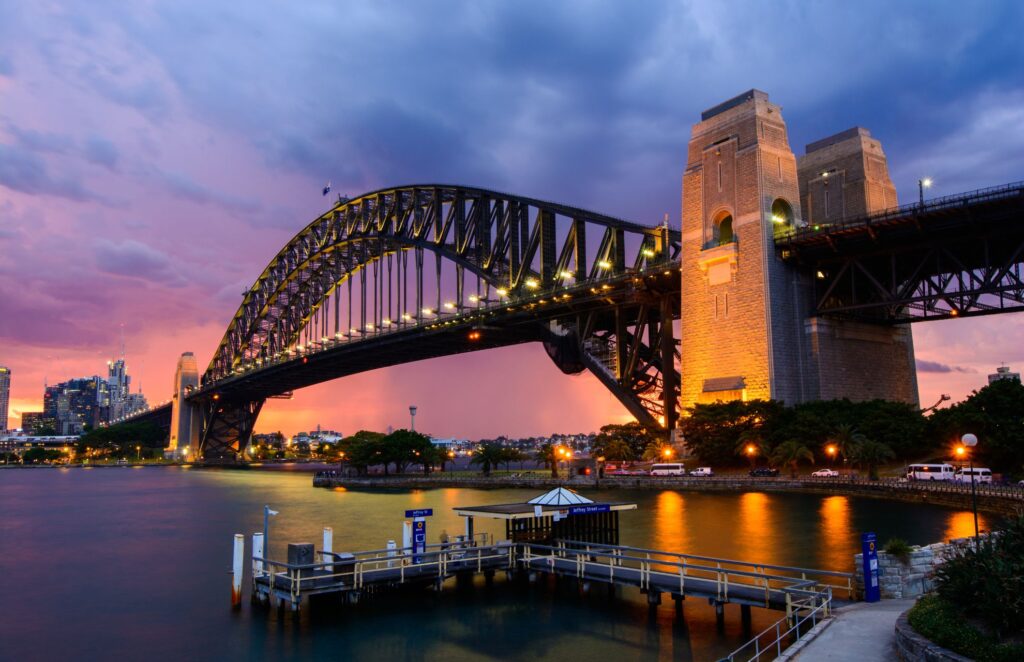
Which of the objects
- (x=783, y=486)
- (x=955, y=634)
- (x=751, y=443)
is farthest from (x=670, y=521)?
(x=955, y=634)

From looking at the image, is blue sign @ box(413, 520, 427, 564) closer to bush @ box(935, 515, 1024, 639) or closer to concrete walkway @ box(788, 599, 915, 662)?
concrete walkway @ box(788, 599, 915, 662)

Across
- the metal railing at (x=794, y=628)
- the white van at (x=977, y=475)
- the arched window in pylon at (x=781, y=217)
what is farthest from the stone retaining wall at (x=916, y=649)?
the arched window in pylon at (x=781, y=217)

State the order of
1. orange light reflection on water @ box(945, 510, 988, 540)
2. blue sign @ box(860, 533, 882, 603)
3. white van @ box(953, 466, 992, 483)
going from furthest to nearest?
white van @ box(953, 466, 992, 483)
orange light reflection on water @ box(945, 510, 988, 540)
blue sign @ box(860, 533, 882, 603)

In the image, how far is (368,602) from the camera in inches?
1129

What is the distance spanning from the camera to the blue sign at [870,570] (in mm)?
21189

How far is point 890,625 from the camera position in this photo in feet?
59.0

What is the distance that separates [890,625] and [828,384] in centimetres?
5456

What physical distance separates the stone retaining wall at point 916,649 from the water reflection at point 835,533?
16.7m

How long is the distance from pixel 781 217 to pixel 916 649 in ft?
200

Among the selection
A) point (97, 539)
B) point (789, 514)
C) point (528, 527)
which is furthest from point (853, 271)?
point (97, 539)

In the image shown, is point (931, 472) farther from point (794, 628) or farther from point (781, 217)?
point (794, 628)

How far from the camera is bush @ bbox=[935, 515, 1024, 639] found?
46.4ft

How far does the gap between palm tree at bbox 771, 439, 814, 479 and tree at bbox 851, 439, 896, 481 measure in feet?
11.2

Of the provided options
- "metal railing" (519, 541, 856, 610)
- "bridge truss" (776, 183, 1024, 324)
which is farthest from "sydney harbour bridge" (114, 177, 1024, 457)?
"metal railing" (519, 541, 856, 610)
